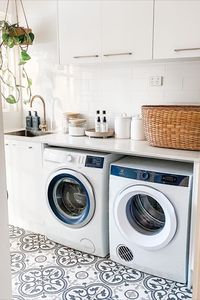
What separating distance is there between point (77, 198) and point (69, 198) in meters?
0.08

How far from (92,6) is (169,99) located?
100cm

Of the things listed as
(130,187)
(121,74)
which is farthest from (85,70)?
(130,187)

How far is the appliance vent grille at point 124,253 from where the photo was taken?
222 cm

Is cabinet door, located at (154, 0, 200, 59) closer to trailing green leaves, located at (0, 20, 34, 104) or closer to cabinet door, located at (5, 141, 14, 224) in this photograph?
trailing green leaves, located at (0, 20, 34, 104)

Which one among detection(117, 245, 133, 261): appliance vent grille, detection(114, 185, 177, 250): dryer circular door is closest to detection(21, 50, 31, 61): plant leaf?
detection(114, 185, 177, 250): dryer circular door

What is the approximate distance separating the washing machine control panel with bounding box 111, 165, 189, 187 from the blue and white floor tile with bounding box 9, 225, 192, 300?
733mm

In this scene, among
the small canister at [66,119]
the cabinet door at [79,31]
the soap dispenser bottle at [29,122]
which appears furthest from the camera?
the soap dispenser bottle at [29,122]

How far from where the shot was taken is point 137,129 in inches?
98.6

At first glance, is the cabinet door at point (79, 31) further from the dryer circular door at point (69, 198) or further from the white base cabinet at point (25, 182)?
the dryer circular door at point (69, 198)

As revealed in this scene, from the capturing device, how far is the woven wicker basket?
202 centimetres

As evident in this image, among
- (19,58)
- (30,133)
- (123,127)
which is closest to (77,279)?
(123,127)

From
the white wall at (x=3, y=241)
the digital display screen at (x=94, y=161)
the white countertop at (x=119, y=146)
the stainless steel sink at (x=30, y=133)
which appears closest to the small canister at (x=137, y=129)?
the white countertop at (x=119, y=146)

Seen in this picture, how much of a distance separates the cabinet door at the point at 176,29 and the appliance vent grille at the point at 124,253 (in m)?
1.46

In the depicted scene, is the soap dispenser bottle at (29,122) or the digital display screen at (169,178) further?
the soap dispenser bottle at (29,122)
